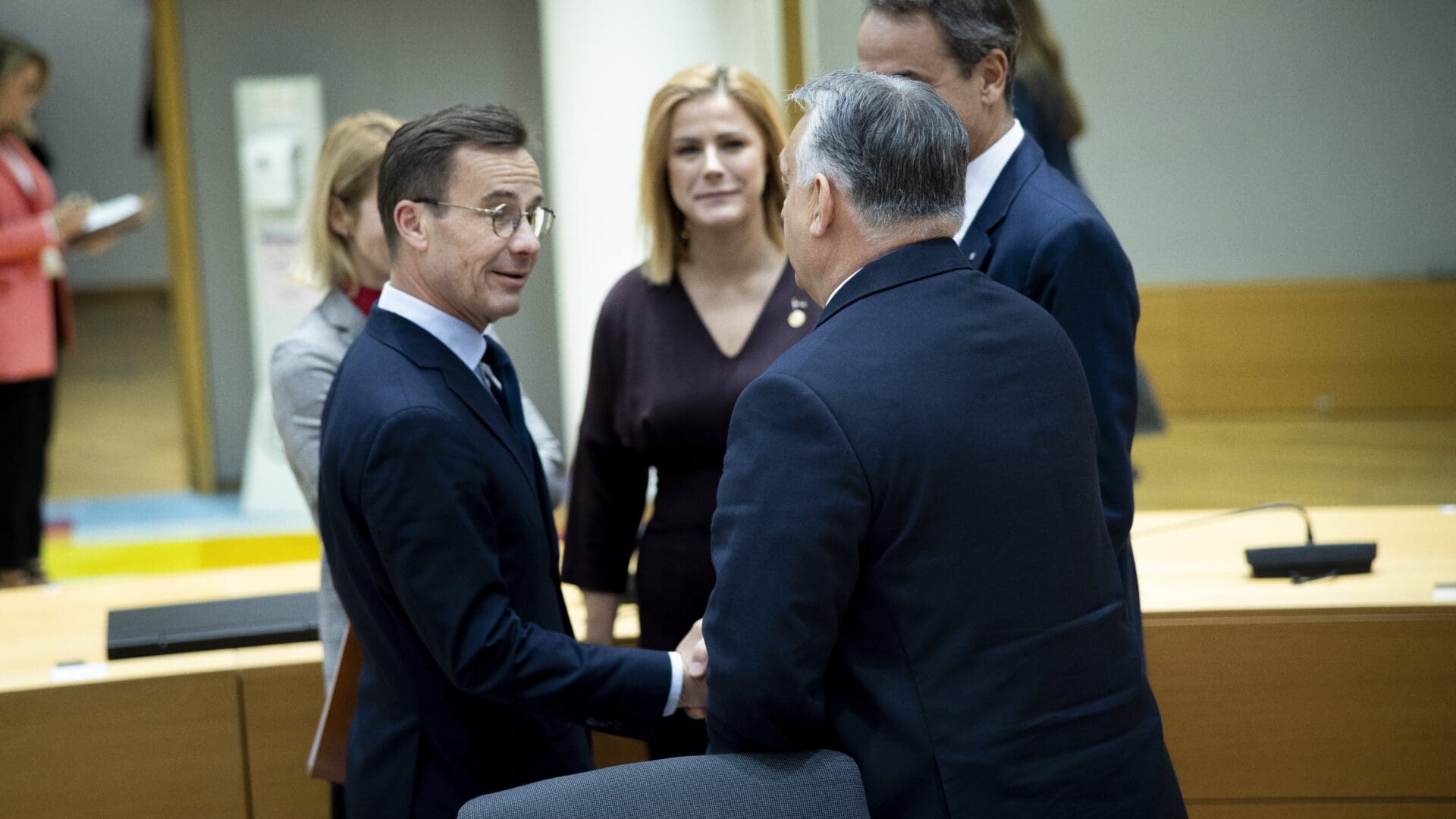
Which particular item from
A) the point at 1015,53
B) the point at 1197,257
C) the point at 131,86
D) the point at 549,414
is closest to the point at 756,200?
the point at 1015,53

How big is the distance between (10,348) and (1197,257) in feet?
17.3

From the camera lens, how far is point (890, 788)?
147cm

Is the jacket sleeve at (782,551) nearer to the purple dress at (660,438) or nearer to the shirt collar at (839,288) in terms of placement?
the shirt collar at (839,288)

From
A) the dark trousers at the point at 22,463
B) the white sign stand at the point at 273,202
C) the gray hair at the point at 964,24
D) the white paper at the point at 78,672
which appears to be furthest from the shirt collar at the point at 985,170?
the white sign stand at the point at 273,202

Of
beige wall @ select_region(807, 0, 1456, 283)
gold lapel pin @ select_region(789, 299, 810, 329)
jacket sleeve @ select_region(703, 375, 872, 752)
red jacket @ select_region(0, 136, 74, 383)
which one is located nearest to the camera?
jacket sleeve @ select_region(703, 375, 872, 752)

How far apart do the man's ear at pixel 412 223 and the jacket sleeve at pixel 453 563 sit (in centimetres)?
27

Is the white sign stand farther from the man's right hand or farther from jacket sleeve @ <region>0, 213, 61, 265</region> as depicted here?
jacket sleeve @ <region>0, 213, 61, 265</region>

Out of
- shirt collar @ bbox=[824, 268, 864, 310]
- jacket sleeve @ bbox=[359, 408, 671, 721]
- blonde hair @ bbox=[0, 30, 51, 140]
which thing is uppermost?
blonde hair @ bbox=[0, 30, 51, 140]

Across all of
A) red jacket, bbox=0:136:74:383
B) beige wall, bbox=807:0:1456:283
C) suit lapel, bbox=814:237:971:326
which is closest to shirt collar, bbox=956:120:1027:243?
suit lapel, bbox=814:237:971:326

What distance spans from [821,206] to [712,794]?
0.64 m

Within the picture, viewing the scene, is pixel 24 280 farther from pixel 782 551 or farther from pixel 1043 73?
pixel 782 551

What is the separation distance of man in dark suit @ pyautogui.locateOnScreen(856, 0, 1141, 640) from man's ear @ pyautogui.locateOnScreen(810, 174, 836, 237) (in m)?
0.49

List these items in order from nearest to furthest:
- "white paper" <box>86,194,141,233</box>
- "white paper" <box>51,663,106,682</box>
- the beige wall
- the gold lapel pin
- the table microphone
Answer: "white paper" <box>51,663,106,682</box> < the gold lapel pin < the table microphone < "white paper" <box>86,194,141,233</box> < the beige wall

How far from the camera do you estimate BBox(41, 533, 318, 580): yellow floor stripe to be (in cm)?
582
